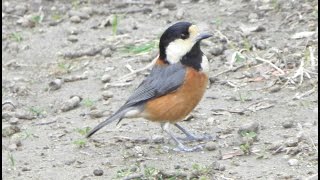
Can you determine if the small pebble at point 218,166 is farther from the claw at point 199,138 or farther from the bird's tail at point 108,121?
the bird's tail at point 108,121

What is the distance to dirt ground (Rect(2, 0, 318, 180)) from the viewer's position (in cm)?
724

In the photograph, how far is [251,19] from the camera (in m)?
10.2

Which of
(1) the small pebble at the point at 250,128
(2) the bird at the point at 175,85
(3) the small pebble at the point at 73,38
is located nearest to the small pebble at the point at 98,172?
(2) the bird at the point at 175,85

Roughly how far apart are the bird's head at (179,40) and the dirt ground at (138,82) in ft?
2.17

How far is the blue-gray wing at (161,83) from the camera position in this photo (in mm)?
7766

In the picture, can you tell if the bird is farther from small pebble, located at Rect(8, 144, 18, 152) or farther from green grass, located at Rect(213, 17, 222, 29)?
green grass, located at Rect(213, 17, 222, 29)

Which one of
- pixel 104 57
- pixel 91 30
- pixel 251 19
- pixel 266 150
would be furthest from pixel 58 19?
pixel 266 150

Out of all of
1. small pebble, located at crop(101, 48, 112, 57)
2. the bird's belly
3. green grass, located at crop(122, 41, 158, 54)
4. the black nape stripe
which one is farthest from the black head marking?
small pebble, located at crop(101, 48, 112, 57)

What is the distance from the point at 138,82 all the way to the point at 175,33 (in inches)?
59.1

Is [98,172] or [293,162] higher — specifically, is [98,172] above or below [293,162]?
below

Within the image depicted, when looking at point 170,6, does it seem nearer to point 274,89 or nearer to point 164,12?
point 164,12

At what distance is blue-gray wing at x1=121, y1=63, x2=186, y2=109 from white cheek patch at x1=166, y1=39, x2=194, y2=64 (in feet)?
0.20

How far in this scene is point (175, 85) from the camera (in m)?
7.75

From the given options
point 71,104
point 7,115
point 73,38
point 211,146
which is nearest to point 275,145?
point 211,146
